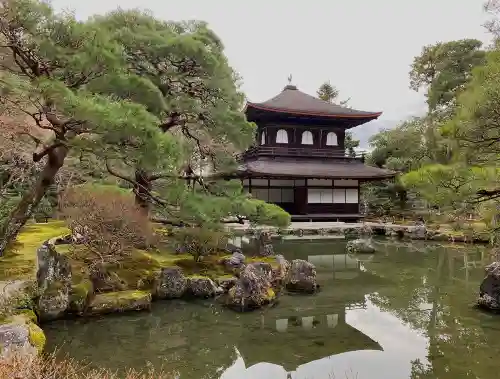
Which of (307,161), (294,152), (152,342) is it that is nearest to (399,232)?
(307,161)

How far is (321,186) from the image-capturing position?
2420 centimetres

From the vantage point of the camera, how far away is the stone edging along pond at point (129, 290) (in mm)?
6723

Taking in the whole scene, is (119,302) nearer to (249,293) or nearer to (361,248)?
(249,293)

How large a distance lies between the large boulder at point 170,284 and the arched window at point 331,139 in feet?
58.5

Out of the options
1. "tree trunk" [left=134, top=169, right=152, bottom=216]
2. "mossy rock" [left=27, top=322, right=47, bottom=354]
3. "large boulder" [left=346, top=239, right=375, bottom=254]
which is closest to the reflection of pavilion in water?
"mossy rock" [left=27, top=322, right=47, bottom=354]

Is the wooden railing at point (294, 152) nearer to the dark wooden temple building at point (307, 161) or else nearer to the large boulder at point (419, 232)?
the dark wooden temple building at point (307, 161)

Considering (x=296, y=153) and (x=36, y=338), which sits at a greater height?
(x=296, y=153)

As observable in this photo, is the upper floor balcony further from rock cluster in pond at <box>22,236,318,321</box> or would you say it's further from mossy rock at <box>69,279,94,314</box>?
mossy rock at <box>69,279,94,314</box>

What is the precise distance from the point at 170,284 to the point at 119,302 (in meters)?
1.53

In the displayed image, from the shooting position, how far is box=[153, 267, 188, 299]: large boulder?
33.4 feet

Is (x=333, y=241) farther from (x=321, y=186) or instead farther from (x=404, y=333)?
(x=404, y=333)

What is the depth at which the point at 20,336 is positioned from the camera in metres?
5.82

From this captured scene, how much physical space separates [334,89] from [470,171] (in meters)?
41.1

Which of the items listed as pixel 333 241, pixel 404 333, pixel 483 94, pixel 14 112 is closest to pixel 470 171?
pixel 483 94
